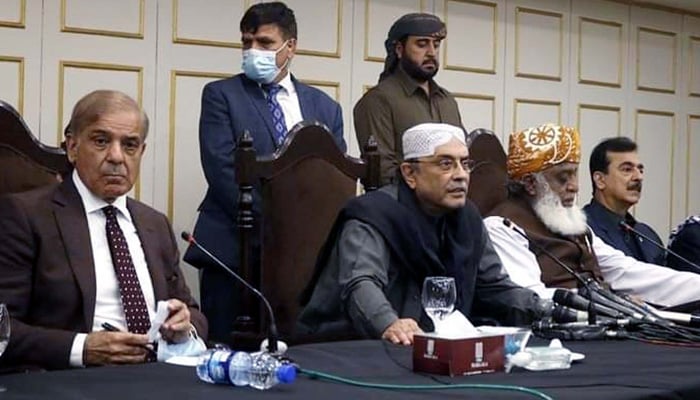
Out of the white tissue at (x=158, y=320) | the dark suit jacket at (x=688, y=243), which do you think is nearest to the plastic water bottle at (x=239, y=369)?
the white tissue at (x=158, y=320)

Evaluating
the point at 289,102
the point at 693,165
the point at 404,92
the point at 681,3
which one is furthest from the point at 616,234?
the point at 693,165

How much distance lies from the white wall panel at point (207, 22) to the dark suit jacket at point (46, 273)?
232cm

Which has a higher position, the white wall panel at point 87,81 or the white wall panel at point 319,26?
the white wall panel at point 319,26

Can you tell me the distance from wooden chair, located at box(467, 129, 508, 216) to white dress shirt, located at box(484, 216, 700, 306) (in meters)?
0.41

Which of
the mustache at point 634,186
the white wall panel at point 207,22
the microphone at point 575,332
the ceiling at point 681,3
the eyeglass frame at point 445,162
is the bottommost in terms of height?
the microphone at point 575,332

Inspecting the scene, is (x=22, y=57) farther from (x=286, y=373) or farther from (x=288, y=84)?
(x=286, y=373)

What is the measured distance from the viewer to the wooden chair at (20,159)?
3139mm

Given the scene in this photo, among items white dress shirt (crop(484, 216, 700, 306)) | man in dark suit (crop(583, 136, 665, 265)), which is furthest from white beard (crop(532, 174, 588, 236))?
man in dark suit (crop(583, 136, 665, 265))

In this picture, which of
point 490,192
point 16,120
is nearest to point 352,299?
point 16,120

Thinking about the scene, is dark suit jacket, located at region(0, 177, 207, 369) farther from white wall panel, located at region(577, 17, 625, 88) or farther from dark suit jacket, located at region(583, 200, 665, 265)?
white wall panel, located at region(577, 17, 625, 88)

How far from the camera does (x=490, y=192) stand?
4305 millimetres

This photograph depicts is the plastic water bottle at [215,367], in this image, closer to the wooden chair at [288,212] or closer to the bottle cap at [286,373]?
the bottle cap at [286,373]

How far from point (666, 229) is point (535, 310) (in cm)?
433

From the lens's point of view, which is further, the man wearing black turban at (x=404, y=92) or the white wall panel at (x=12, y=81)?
the white wall panel at (x=12, y=81)
